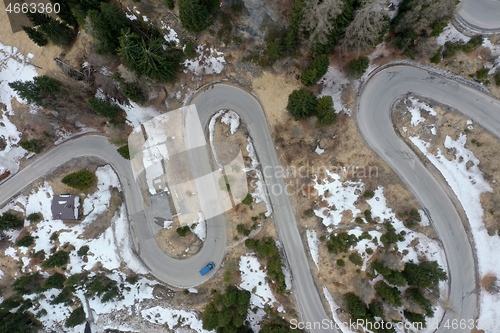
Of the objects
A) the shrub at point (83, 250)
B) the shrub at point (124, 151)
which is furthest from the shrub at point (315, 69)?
the shrub at point (83, 250)

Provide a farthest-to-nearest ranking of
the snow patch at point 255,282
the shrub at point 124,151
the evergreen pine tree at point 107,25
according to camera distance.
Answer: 1. the shrub at point 124,151
2. the snow patch at point 255,282
3. the evergreen pine tree at point 107,25

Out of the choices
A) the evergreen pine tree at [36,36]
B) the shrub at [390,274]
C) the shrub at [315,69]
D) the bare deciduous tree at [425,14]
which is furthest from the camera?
the evergreen pine tree at [36,36]

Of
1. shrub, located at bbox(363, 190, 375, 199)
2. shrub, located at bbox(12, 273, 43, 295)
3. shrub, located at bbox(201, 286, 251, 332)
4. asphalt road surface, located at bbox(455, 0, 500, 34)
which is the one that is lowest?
shrub, located at bbox(201, 286, 251, 332)

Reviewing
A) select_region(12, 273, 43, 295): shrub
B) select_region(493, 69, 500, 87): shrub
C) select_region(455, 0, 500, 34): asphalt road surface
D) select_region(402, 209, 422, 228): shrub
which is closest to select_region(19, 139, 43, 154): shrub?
select_region(12, 273, 43, 295): shrub

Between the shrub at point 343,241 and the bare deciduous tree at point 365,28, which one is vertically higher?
the bare deciduous tree at point 365,28

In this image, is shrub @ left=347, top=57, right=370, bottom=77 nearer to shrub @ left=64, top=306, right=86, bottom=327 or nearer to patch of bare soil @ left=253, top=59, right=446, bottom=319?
patch of bare soil @ left=253, top=59, right=446, bottom=319

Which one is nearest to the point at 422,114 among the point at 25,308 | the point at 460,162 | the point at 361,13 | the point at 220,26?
the point at 460,162

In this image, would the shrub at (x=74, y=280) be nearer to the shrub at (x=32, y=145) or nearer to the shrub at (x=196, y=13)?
the shrub at (x=32, y=145)

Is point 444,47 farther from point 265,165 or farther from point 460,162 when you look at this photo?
point 265,165
